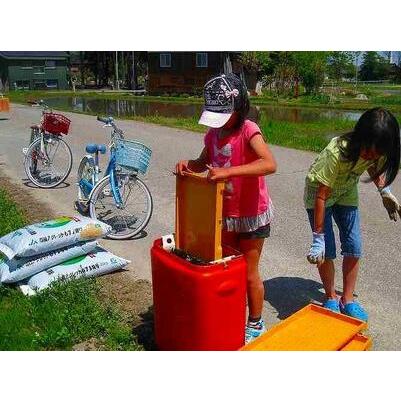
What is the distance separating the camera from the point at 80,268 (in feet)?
13.7

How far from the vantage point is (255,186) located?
3.03 m

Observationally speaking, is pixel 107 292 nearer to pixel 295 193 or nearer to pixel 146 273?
pixel 146 273

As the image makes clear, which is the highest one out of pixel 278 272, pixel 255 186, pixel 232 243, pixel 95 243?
pixel 255 186

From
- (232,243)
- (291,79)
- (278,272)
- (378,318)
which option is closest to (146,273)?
(278,272)

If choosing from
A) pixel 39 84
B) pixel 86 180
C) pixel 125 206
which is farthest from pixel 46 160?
pixel 39 84

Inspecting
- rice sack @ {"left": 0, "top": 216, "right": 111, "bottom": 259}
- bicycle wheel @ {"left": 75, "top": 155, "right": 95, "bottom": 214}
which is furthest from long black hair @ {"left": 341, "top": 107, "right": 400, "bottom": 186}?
bicycle wheel @ {"left": 75, "top": 155, "right": 95, "bottom": 214}

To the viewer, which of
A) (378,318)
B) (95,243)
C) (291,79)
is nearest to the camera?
(378,318)

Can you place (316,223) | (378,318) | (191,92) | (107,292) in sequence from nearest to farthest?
(316,223), (378,318), (107,292), (191,92)

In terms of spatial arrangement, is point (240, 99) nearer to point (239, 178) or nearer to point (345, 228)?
point (239, 178)

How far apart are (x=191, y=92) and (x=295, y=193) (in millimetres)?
27579

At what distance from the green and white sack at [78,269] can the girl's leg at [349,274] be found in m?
1.85

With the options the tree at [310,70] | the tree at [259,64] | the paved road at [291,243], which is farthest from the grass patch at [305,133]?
the tree at [259,64]

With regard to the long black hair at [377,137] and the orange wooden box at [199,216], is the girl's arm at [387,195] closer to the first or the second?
the long black hair at [377,137]

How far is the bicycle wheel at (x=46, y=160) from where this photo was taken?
754 centimetres
